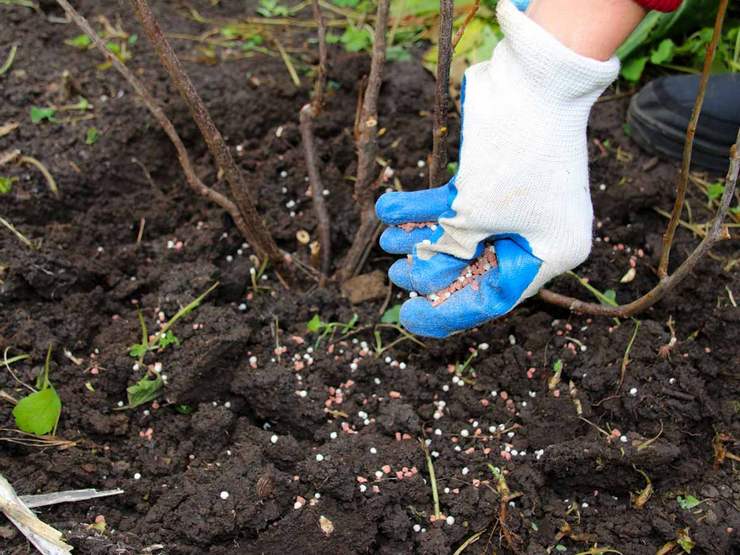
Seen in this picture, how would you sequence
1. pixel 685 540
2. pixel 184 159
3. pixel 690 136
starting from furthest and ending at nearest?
pixel 184 159 < pixel 685 540 < pixel 690 136

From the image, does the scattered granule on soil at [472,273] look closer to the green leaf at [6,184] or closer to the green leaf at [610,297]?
the green leaf at [610,297]

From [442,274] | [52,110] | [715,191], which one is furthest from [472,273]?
[52,110]

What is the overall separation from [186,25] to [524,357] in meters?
1.72

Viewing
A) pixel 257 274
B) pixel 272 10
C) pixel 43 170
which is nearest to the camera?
pixel 257 274

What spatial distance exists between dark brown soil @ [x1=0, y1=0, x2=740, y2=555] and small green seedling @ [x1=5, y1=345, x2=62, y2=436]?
1.6 inches

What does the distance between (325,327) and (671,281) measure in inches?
31.8

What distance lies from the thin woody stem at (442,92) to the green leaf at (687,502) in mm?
877

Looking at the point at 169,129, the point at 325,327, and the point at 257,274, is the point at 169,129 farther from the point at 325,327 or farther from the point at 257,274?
the point at 325,327

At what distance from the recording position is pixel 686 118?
2.13 metres

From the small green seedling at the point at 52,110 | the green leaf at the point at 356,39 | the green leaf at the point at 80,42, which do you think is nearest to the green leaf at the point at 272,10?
the green leaf at the point at 356,39

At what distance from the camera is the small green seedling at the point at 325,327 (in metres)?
1.83

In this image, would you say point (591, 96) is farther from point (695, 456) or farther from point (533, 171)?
point (695, 456)

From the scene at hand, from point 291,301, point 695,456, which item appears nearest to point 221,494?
point 291,301

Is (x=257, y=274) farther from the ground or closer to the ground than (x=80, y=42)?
closer to the ground
